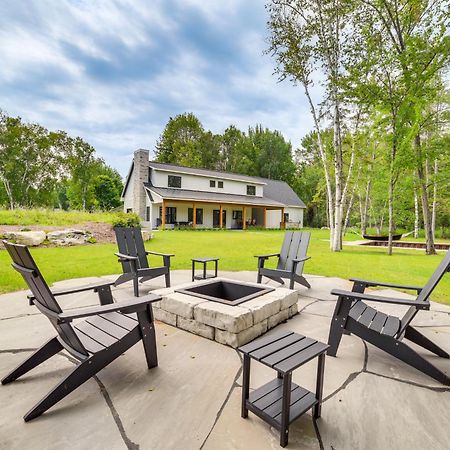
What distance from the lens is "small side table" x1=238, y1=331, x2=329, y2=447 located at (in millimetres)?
1500

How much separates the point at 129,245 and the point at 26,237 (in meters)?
6.76

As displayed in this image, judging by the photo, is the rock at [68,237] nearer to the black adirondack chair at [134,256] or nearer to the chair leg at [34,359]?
the black adirondack chair at [134,256]

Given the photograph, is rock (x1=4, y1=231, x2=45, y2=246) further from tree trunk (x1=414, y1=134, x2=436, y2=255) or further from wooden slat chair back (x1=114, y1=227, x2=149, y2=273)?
tree trunk (x1=414, y1=134, x2=436, y2=255)

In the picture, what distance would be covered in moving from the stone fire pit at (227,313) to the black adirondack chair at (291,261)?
2.86 feet

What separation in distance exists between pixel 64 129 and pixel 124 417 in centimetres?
3156

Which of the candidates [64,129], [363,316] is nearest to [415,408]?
[363,316]

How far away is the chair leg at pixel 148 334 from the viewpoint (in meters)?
2.18

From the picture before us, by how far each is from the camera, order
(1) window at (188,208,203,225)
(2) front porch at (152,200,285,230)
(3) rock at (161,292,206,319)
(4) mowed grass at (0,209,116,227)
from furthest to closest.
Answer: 1. (1) window at (188,208,203,225)
2. (2) front porch at (152,200,285,230)
3. (4) mowed grass at (0,209,116,227)
4. (3) rock at (161,292,206,319)

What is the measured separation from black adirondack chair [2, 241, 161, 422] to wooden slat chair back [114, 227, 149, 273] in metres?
2.11

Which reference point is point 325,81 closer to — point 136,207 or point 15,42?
point 15,42

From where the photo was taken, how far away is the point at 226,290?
3672 millimetres

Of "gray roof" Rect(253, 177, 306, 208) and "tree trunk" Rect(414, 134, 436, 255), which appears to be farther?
"gray roof" Rect(253, 177, 306, 208)

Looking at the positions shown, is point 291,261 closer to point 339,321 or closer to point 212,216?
point 339,321

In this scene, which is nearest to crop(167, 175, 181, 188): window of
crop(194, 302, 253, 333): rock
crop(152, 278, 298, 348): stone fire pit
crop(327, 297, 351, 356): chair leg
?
crop(152, 278, 298, 348): stone fire pit
